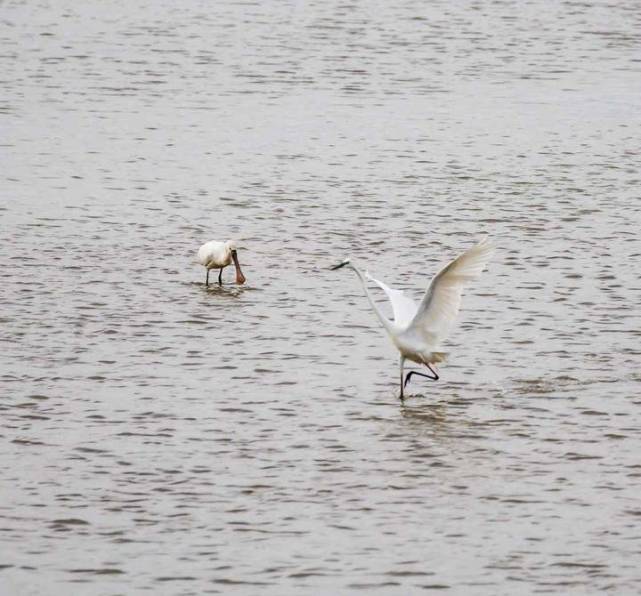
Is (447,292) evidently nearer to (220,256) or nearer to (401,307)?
(401,307)

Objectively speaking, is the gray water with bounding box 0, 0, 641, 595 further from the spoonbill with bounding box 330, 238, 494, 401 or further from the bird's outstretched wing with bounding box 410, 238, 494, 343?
the bird's outstretched wing with bounding box 410, 238, 494, 343

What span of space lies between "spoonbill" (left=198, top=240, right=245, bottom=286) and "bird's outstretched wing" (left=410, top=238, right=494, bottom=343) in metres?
3.57

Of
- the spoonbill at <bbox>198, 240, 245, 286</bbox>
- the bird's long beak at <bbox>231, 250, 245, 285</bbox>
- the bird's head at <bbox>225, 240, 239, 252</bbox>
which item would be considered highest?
the bird's head at <bbox>225, 240, 239, 252</bbox>

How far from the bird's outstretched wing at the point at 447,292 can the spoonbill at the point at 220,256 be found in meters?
3.57

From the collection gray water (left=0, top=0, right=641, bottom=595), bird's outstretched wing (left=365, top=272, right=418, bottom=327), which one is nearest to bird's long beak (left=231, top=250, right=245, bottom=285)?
gray water (left=0, top=0, right=641, bottom=595)

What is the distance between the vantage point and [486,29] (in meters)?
33.6

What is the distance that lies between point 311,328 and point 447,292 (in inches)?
90.6

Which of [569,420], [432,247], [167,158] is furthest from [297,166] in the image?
[569,420]

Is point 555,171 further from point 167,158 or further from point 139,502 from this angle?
point 139,502

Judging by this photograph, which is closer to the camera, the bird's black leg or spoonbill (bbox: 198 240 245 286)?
the bird's black leg

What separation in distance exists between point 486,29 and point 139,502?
24167 millimetres

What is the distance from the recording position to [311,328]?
14.9 meters

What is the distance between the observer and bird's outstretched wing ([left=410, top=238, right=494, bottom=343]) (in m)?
12.5

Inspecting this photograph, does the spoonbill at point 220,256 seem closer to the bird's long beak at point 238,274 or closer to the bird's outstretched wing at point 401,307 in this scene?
the bird's long beak at point 238,274
